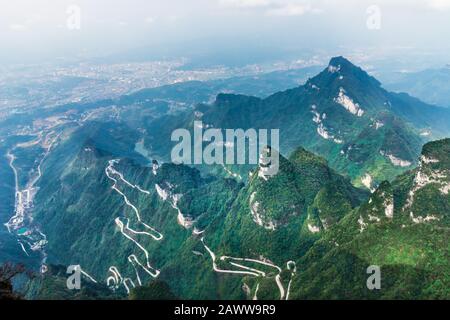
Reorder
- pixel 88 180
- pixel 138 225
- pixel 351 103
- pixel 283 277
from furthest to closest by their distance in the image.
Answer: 1. pixel 351 103
2. pixel 88 180
3. pixel 138 225
4. pixel 283 277

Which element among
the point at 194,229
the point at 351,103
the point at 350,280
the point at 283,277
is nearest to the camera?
the point at 350,280

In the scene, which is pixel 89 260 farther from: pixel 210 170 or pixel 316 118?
pixel 316 118

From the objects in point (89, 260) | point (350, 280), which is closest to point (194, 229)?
point (89, 260)

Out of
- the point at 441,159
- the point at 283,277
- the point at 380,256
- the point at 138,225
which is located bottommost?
the point at 138,225

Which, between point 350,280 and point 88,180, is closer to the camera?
point 350,280

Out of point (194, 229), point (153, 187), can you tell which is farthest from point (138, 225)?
point (194, 229)

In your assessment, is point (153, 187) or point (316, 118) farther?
point (316, 118)
